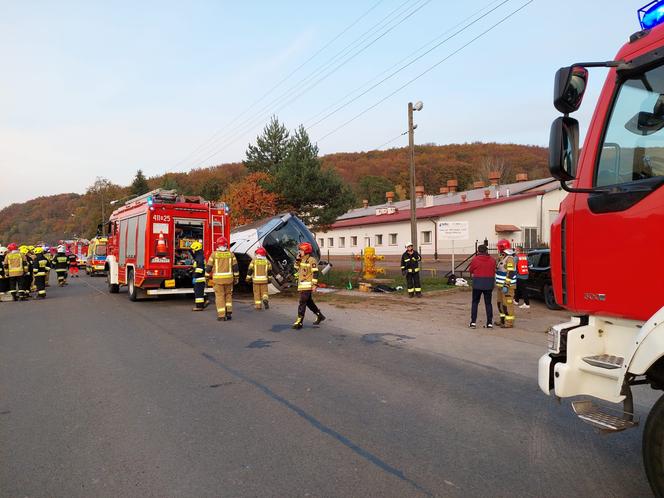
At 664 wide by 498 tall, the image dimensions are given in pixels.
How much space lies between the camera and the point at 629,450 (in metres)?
3.90

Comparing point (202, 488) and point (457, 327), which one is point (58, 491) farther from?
point (457, 327)

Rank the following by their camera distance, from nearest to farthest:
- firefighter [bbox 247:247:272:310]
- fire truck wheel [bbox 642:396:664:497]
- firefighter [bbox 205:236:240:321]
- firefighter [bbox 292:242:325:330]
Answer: fire truck wheel [bbox 642:396:664:497] < firefighter [bbox 292:242:325:330] < firefighter [bbox 205:236:240:321] < firefighter [bbox 247:247:272:310]

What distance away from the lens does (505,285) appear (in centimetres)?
1005

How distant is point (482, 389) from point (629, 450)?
186 cm

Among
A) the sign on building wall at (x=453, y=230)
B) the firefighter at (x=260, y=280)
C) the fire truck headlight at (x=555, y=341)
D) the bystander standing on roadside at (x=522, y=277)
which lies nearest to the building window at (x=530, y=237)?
the sign on building wall at (x=453, y=230)

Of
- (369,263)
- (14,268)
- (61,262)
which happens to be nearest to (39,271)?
(14,268)

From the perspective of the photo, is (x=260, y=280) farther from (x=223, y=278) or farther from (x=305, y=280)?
(x=305, y=280)

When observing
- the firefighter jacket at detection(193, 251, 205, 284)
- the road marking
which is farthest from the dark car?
the road marking

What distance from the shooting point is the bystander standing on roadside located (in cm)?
1272

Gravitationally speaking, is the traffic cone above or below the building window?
below

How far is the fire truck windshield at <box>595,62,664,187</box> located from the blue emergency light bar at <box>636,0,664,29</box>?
0.40 metres

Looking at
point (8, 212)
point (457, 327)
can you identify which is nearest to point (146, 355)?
point (457, 327)

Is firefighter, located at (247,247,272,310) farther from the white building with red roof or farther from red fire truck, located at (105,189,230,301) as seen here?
the white building with red roof

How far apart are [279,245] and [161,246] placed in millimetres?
4193
